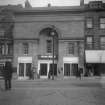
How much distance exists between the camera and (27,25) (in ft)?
5.16

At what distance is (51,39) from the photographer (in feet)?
5.40

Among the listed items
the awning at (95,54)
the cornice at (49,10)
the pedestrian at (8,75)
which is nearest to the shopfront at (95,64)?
the awning at (95,54)

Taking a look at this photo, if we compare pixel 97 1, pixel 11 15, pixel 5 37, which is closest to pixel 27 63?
pixel 5 37

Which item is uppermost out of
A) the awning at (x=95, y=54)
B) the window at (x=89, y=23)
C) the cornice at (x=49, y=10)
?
the cornice at (x=49, y=10)

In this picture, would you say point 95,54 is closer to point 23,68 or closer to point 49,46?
point 49,46

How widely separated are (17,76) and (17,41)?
0.29m

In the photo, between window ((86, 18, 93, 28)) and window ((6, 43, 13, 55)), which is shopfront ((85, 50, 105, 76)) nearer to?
window ((86, 18, 93, 28))

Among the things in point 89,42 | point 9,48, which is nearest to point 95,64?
point 89,42

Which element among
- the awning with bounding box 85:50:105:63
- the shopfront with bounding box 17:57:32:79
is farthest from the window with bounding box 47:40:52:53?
the awning with bounding box 85:50:105:63

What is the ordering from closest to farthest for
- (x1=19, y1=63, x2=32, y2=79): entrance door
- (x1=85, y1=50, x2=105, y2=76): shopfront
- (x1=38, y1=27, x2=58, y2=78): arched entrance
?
(x1=85, y1=50, x2=105, y2=76): shopfront < (x1=19, y1=63, x2=32, y2=79): entrance door < (x1=38, y1=27, x2=58, y2=78): arched entrance

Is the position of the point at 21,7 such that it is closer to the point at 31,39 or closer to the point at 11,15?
the point at 11,15

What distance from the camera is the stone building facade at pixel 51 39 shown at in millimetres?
1432

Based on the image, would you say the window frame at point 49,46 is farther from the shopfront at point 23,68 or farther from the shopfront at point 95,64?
the shopfront at point 95,64

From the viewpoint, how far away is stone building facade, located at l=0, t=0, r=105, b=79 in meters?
1.43
